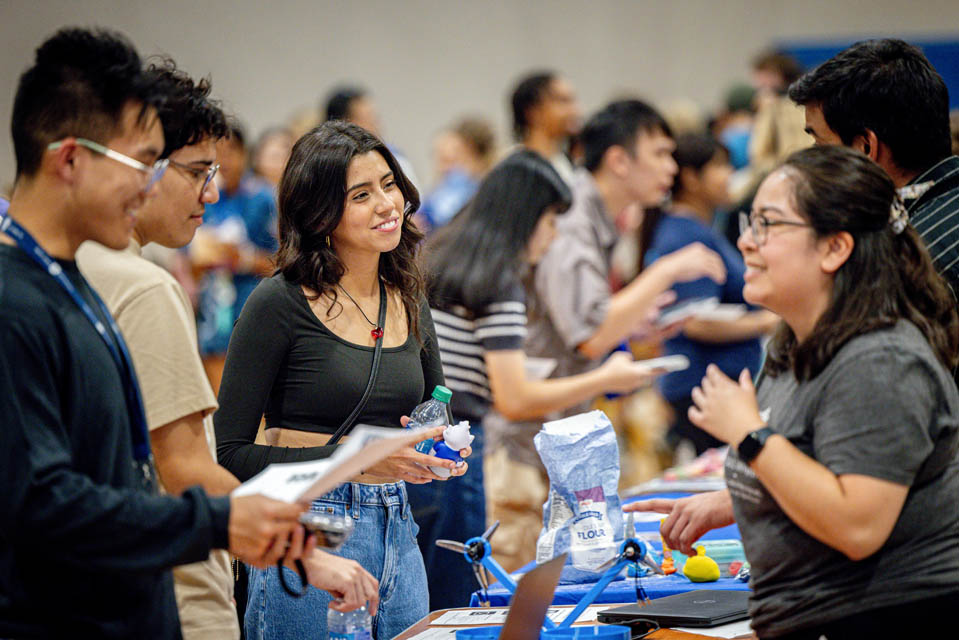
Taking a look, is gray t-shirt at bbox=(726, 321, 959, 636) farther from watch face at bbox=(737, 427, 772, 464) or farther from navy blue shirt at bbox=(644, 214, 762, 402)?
navy blue shirt at bbox=(644, 214, 762, 402)

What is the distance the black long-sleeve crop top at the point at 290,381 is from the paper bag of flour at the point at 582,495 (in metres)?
0.37

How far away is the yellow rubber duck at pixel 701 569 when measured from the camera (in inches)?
102

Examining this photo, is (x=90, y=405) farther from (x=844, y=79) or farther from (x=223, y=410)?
(x=844, y=79)

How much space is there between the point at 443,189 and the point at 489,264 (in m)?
4.53

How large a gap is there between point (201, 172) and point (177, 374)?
0.48m

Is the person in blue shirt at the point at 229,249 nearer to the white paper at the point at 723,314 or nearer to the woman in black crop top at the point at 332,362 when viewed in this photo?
the white paper at the point at 723,314

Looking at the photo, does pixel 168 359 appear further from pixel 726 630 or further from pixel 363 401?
pixel 726 630

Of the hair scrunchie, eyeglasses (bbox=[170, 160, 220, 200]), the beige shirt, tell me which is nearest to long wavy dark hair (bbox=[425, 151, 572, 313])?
eyeglasses (bbox=[170, 160, 220, 200])

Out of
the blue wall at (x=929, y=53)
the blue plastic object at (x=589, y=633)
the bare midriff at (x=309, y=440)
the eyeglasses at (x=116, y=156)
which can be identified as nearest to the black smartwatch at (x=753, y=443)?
the blue plastic object at (x=589, y=633)

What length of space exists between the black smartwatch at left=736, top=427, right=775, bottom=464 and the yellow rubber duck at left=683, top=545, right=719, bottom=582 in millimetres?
863

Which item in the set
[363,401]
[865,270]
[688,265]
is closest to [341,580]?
[363,401]

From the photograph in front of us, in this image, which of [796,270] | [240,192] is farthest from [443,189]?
[796,270]

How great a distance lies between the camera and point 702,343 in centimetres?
528

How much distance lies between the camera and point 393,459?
2373 millimetres
